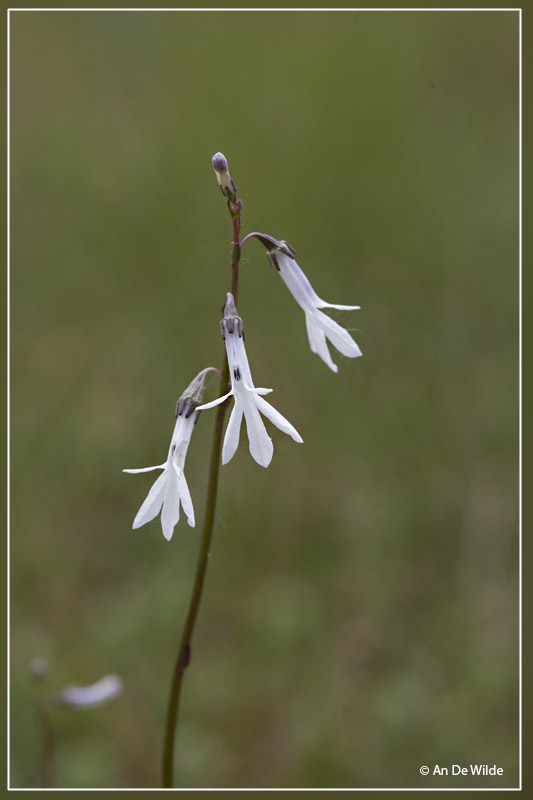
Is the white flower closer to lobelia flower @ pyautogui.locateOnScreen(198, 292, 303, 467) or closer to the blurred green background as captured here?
lobelia flower @ pyautogui.locateOnScreen(198, 292, 303, 467)

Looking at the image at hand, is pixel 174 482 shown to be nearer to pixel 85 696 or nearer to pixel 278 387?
pixel 85 696

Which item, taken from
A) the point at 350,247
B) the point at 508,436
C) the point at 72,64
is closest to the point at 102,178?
the point at 72,64

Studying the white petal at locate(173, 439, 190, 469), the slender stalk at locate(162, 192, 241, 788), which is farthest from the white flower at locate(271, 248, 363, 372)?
the white petal at locate(173, 439, 190, 469)

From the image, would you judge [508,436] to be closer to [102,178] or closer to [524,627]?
[524,627]

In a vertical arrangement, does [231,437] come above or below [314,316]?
below

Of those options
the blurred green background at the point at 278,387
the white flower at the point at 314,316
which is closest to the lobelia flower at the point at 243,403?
the white flower at the point at 314,316

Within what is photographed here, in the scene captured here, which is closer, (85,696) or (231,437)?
(231,437)

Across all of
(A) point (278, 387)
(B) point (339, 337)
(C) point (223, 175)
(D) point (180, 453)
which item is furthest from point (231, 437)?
(A) point (278, 387)
